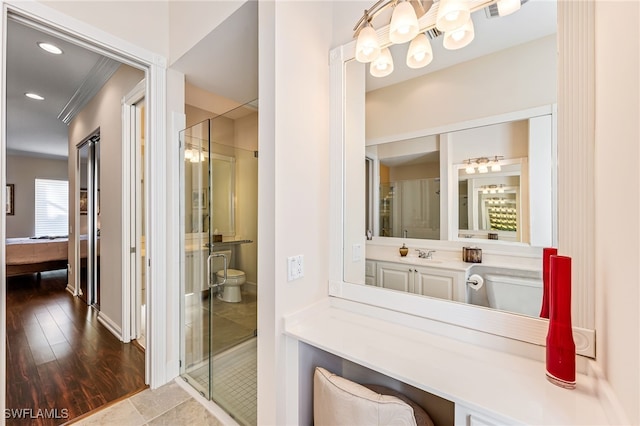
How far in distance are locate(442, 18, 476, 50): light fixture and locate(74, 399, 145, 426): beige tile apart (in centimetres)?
258

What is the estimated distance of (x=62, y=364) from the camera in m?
2.25

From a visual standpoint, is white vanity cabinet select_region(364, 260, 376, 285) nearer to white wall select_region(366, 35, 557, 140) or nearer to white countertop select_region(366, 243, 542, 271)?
white countertop select_region(366, 243, 542, 271)

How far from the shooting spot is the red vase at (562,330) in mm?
859

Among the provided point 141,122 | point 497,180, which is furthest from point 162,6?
point 497,180

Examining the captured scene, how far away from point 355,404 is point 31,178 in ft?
30.2

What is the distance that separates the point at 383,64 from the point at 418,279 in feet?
3.60

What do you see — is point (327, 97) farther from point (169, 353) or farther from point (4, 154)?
point (169, 353)

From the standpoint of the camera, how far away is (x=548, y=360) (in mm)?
904

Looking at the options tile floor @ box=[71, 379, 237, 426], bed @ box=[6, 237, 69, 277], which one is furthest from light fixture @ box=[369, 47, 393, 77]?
bed @ box=[6, 237, 69, 277]

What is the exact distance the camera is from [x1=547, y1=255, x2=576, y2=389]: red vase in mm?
859

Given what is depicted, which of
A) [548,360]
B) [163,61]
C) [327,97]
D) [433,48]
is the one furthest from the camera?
[163,61]

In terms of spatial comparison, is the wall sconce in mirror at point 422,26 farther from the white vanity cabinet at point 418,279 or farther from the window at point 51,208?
the window at point 51,208

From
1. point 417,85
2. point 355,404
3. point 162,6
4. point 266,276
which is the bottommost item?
point 355,404

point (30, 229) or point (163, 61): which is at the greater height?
point (163, 61)
